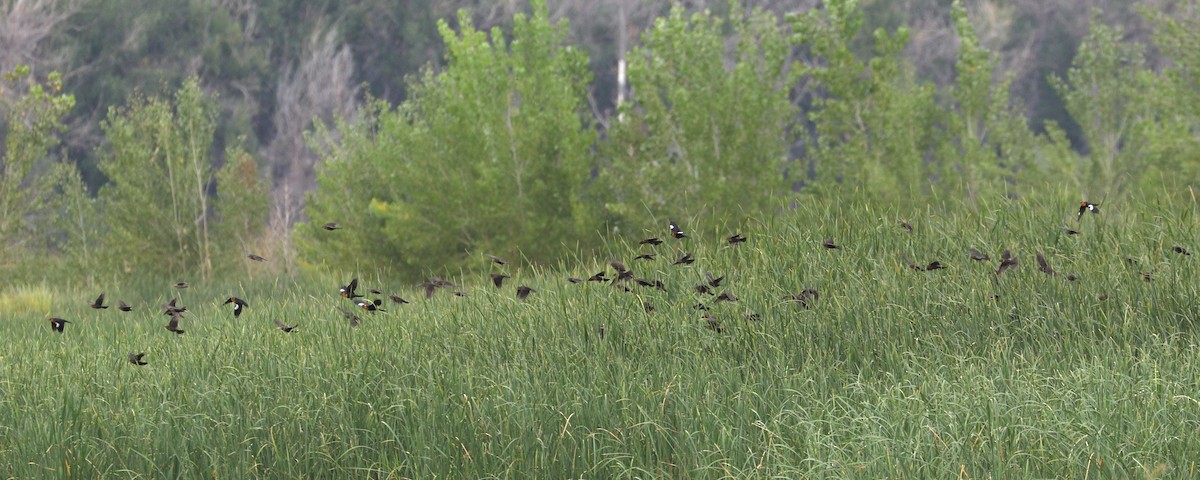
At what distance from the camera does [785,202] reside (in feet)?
26.5

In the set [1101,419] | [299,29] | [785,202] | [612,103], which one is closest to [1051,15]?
[612,103]

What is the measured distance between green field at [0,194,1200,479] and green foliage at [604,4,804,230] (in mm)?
6896

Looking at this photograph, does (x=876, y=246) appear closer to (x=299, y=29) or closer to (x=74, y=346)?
(x=74, y=346)

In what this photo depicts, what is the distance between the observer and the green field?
4871 millimetres

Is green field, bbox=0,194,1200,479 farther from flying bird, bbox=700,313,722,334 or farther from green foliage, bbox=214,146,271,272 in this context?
green foliage, bbox=214,146,271,272

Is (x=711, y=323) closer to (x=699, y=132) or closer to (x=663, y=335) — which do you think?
(x=663, y=335)

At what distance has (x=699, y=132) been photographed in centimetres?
1522

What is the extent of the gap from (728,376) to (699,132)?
9683 mm

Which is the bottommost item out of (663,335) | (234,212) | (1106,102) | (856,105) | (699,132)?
(234,212)

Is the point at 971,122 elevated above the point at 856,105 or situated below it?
below

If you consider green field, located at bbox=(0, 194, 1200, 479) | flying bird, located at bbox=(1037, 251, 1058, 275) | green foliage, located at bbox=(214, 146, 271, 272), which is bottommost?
green foliage, located at bbox=(214, 146, 271, 272)

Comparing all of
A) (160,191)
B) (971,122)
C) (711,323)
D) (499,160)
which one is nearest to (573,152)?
(499,160)

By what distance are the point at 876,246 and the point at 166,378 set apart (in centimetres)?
408

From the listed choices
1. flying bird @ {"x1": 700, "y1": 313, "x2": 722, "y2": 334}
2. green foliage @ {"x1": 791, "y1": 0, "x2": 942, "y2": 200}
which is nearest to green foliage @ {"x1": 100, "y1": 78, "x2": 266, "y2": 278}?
green foliage @ {"x1": 791, "y1": 0, "x2": 942, "y2": 200}
